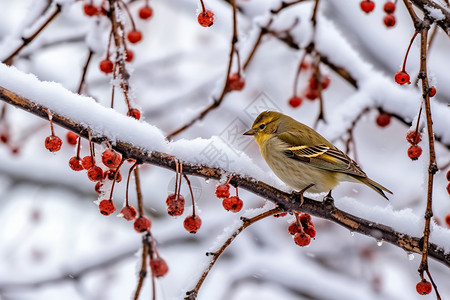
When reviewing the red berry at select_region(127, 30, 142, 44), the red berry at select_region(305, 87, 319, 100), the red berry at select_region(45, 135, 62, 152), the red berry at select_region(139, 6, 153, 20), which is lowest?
the red berry at select_region(45, 135, 62, 152)

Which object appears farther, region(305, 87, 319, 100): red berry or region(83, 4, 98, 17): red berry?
region(305, 87, 319, 100): red berry

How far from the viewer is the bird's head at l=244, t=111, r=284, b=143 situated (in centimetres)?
352

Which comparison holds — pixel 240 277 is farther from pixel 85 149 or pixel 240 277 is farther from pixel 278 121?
pixel 85 149

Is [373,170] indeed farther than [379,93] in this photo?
Yes

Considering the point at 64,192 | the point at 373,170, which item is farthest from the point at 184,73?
the point at 373,170

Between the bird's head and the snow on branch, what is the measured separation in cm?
134

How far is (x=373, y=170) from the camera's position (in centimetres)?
543

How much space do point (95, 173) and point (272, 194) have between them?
0.71 metres

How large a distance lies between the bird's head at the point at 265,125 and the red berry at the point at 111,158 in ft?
5.67

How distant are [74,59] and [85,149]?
1508 millimetres

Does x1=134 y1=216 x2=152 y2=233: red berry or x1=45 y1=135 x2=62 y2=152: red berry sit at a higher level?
x1=45 y1=135 x2=62 y2=152: red berry

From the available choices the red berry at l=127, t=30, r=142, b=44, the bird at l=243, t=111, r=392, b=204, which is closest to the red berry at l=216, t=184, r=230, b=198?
the bird at l=243, t=111, r=392, b=204

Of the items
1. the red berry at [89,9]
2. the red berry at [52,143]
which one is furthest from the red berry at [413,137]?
the red berry at [89,9]

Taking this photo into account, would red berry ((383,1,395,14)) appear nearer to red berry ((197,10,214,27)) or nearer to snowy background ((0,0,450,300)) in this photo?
snowy background ((0,0,450,300))
